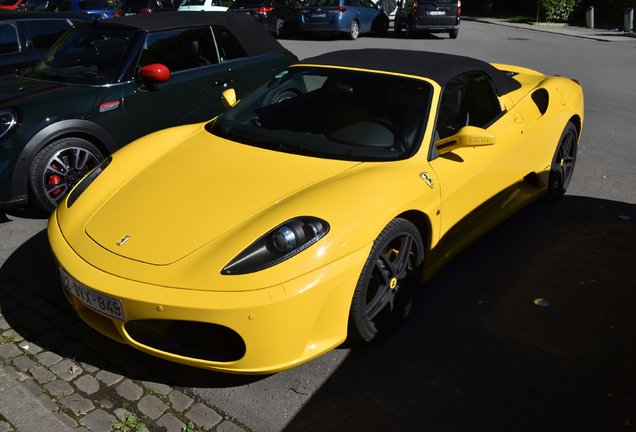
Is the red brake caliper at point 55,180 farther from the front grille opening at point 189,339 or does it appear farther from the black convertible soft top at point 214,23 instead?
the front grille opening at point 189,339

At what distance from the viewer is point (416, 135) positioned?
3.33m

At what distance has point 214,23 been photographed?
588cm

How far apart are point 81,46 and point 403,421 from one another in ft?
15.3

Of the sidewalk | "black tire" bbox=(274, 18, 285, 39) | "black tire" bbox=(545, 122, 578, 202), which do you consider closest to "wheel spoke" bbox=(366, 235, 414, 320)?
"black tire" bbox=(545, 122, 578, 202)

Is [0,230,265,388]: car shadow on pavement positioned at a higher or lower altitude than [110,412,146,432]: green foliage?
higher

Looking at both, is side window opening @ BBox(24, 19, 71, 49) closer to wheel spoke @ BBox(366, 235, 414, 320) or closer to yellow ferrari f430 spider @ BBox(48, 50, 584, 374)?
yellow ferrari f430 spider @ BBox(48, 50, 584, 374)

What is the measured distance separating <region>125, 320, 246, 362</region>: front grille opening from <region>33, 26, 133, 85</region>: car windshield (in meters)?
3.11

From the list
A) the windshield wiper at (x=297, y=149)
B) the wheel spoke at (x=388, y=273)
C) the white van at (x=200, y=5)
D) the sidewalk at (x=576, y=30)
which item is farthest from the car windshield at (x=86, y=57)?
the sidewalk at (x=576, y=30)

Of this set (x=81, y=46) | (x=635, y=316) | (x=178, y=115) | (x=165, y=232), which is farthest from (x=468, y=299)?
(x=81, y=46)

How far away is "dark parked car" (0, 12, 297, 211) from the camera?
4.44 meters

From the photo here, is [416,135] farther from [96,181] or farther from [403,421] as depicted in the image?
[96,181]

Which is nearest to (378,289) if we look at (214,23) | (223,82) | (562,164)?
(562,164)

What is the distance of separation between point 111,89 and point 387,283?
3244 mm

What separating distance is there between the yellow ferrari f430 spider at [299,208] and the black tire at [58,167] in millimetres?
1266
